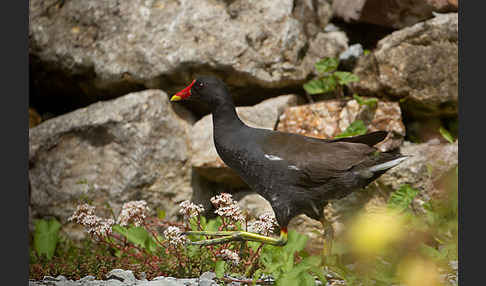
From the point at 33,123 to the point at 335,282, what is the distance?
2.23 meters

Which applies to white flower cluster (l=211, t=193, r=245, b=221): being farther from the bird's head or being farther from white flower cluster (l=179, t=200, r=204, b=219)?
the bird's head

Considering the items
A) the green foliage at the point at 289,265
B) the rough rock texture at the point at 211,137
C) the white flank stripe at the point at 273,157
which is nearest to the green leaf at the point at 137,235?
the rough rock texture at the point at 211,137

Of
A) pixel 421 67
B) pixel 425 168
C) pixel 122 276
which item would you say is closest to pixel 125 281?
pixel 122 276

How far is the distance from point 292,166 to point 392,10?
1549 mm

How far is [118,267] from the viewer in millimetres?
2176

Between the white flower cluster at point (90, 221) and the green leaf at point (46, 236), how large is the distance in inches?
21.7

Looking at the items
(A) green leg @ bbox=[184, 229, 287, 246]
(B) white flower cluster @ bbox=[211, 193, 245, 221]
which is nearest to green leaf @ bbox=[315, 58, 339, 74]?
(B) white flower cluster @ bbox=[211, 193, 245, 221]

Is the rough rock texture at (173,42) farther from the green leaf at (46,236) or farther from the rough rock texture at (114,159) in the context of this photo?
the green leaf at (46,236)

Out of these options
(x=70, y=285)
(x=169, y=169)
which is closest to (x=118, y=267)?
(x=70, y=285)

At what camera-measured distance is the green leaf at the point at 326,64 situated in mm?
2771

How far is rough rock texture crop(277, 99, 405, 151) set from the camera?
9.00ft

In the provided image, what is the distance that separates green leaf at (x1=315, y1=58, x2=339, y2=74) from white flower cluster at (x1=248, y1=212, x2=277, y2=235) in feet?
3.67

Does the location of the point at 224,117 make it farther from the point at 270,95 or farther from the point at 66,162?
the point at 66,162

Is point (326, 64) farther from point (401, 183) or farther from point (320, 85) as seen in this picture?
point (401, 183)
